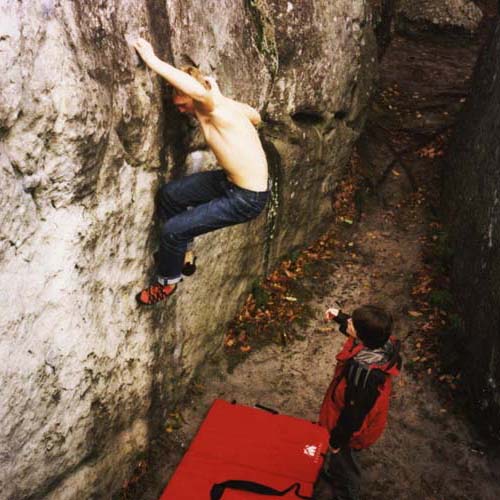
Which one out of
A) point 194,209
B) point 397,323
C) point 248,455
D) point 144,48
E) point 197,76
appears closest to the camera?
point 144,48

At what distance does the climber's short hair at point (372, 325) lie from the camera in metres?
4.79

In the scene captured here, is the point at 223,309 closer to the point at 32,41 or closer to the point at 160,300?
the point at 160,300

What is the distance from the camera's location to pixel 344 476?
5.76 meters

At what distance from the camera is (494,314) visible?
6.78 m

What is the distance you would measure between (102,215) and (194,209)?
87cm

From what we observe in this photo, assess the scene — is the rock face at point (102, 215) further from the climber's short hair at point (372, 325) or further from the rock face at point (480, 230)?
the rock face at point (480, 230)

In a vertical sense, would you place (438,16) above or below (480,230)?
above

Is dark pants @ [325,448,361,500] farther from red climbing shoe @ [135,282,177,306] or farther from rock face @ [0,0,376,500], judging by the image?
red climbing shoe @ [135,282,177,306]

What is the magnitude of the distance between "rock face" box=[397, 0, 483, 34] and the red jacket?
41.0 ft

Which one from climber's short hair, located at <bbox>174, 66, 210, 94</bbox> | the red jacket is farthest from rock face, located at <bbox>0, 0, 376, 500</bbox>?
the red jacket

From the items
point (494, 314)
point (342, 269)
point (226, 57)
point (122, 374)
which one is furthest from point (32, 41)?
point (342, 269)

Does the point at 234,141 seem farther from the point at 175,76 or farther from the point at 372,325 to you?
the point at 372,325

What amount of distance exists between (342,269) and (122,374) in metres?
4.71

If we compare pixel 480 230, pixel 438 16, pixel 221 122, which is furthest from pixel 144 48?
pixel 438 16
